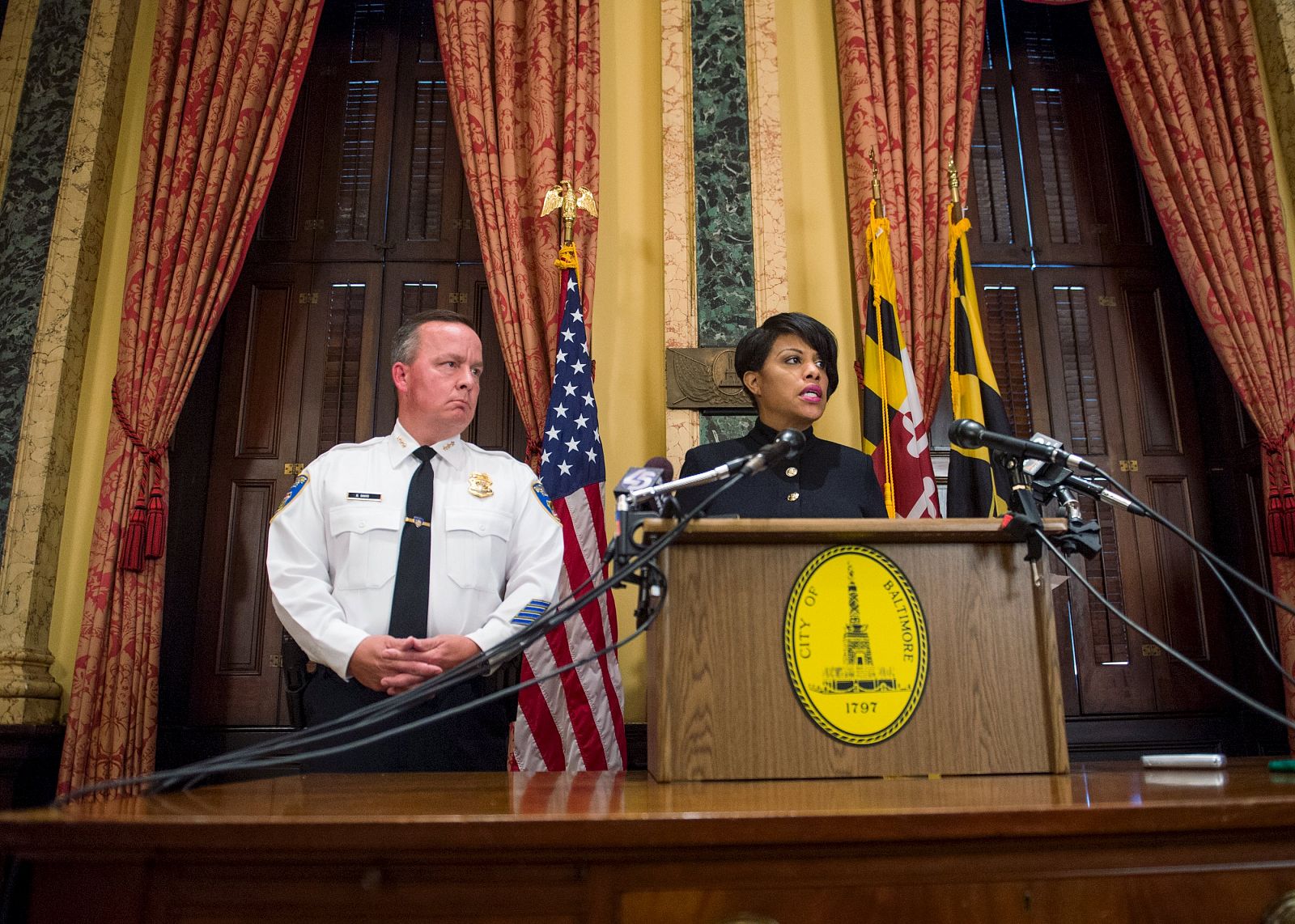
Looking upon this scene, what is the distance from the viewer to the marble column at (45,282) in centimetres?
347

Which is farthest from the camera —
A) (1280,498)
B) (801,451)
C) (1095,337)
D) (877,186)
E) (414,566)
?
(1095,337)

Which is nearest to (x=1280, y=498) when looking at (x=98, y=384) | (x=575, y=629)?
(x=575, y=629)

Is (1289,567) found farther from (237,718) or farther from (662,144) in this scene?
(237,718)

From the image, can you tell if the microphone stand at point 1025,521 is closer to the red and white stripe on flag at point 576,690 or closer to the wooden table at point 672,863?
the wooden table at point 672,863

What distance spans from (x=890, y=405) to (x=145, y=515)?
109 inches

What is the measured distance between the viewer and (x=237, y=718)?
364cm

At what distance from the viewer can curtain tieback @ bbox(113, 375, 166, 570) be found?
11.2ft

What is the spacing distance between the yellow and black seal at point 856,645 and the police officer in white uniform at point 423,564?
1.09 m

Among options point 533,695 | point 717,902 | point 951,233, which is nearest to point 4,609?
point 533,695

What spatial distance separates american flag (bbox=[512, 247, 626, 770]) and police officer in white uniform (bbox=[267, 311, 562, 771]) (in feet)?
0.79

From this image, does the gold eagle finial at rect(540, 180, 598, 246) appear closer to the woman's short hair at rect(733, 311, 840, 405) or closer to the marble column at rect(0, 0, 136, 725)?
the woman's short hair at rect(733, 311, 840, 405)

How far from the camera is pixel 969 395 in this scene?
349 cm

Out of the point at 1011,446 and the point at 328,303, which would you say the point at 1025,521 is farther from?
the point at 328,303

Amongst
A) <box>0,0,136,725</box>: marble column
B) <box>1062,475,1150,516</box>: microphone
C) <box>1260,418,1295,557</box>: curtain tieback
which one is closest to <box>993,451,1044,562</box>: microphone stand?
<box>1062,475,1150,516</box>: microphone
